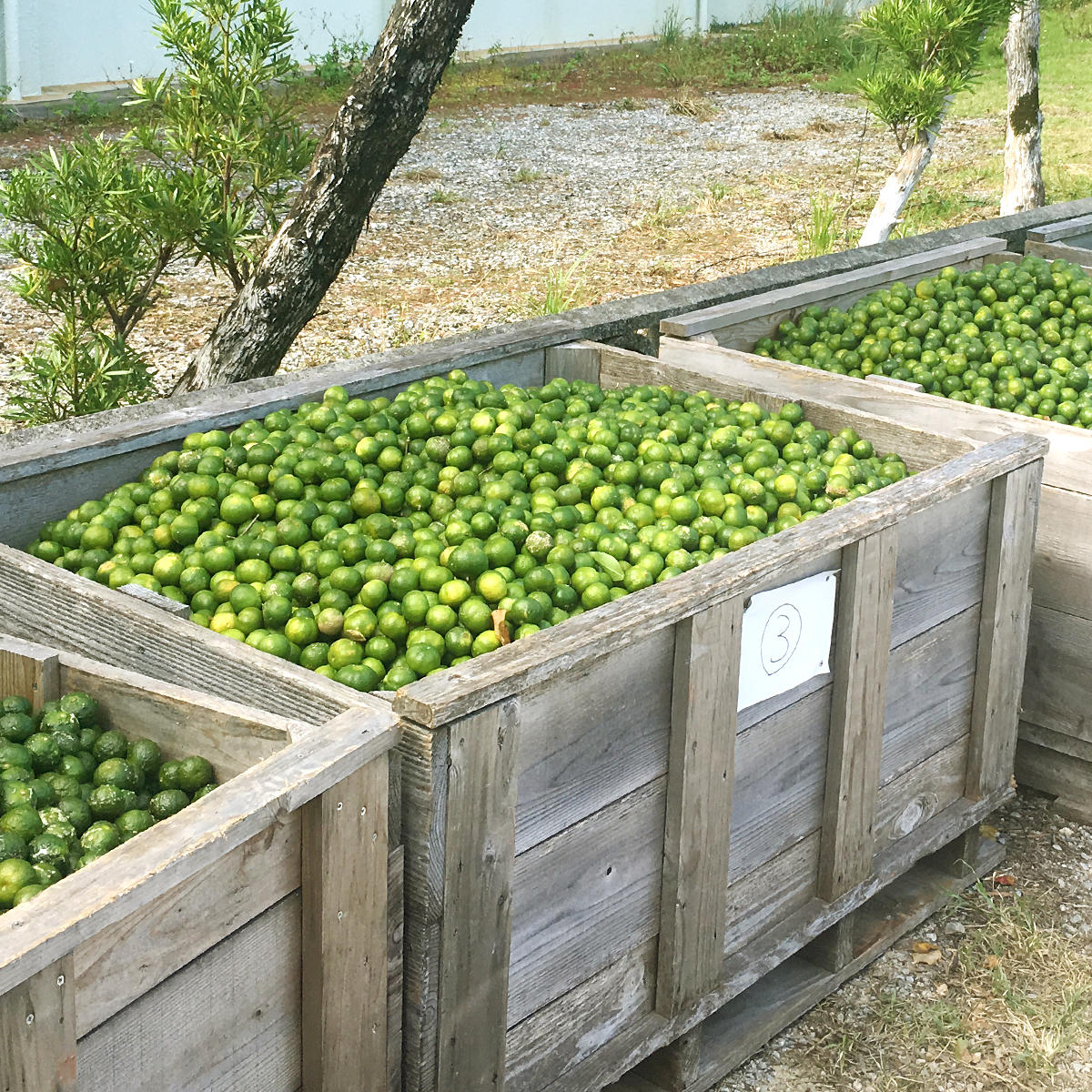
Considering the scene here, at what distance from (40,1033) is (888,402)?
321cm

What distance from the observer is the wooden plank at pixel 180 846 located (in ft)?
5.55

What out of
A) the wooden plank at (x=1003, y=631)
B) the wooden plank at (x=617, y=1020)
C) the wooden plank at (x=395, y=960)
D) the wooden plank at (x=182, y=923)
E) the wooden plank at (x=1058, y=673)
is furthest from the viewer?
the wooden plank at (x=1058, y=673)

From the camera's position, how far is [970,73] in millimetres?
6770

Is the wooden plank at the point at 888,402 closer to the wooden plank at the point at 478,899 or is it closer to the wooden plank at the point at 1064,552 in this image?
the wooden plank at the point at 1064,552

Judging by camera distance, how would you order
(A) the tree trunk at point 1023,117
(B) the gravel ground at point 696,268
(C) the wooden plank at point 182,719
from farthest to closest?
1. (A) the tree trunk at point 1023,117
2. (B) the gravel ground at point 696,268
3. (C) the wooden plank at point 182,719

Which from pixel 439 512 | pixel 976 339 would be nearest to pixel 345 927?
pixel 439 512

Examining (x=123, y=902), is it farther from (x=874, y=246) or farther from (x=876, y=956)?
(x=874, y=246)

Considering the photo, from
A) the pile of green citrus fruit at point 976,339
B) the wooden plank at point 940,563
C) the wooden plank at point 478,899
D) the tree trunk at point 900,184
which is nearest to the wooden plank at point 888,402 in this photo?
the wooden plank at point 940,563

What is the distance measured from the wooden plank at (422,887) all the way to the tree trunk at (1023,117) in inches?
319

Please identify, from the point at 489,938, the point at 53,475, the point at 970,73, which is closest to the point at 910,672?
the point at 489,938

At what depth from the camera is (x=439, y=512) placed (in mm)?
3404

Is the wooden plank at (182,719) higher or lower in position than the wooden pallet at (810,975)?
higher

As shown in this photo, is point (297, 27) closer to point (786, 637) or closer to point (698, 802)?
point (786, 637)

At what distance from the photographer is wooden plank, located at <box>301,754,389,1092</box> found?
7.05 feet
